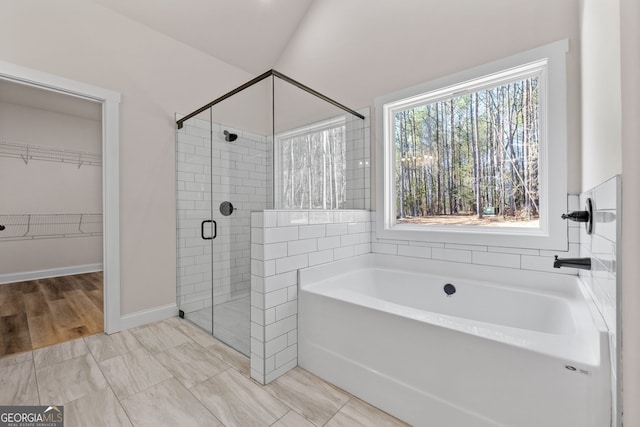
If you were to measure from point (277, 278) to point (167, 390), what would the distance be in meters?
0.90

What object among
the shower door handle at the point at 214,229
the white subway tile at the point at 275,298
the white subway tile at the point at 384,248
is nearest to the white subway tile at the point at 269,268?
the white subway tile at the point at 275,298

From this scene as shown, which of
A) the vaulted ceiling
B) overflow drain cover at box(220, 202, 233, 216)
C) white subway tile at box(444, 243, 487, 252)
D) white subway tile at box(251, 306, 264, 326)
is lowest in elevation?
white subway tile at box(251, 306, 264, 326)

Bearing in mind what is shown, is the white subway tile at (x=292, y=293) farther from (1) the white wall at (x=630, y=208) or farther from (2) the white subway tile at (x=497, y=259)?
(1) the white wall at (x=630, y=208)

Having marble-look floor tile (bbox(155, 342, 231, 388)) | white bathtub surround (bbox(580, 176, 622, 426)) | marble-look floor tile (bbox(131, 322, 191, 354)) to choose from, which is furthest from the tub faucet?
marble-look floor tile (bbox(131, 322, 191, 354))

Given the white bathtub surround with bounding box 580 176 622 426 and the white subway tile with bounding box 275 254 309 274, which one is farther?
the white subway tile with bounding box 275 254 309 274

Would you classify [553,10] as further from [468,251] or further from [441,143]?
[468,251]

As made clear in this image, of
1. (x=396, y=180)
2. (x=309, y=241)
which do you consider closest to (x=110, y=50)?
(x=309, y=241)

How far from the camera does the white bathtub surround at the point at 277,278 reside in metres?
1.63

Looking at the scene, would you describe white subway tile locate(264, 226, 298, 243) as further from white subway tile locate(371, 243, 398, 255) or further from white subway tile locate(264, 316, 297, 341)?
white subway tile locate(371, 243, 398, 255)

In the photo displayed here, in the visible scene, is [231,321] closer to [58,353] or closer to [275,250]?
[275,250]

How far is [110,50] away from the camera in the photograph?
2.33 metres

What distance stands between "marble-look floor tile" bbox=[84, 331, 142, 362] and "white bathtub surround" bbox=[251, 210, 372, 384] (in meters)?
1.11

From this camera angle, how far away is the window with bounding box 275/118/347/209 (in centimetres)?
201

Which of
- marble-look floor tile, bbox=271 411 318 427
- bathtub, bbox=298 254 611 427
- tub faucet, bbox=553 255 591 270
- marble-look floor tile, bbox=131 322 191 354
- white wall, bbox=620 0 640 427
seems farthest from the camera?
marble-look floor tile, bbox=131 322 191 354
